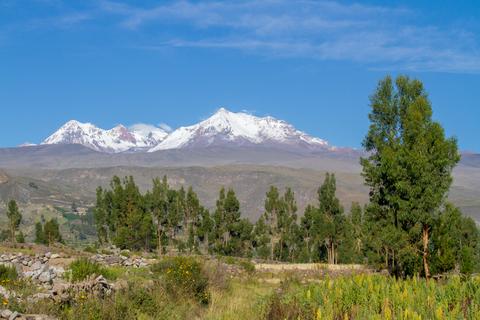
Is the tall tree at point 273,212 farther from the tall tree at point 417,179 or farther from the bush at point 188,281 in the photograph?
the bush at point 188,281

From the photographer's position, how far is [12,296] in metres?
13.9

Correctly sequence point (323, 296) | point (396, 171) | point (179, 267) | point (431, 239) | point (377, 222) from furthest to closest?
point (377, 222), point (431, 239), point (396, 171), point (179, 267), point (323, 296)

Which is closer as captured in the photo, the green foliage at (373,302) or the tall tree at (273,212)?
the green foliage at (373,302)

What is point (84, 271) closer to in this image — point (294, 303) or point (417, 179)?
point (294, 303)

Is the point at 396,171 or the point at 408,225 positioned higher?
the point at 396,171

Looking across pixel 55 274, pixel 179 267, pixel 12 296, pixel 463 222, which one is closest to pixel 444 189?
pixel 179 267

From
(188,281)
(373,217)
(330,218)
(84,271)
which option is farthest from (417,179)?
(330,218)

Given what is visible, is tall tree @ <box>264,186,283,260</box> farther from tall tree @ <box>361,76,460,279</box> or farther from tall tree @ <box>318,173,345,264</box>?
tall tree @ <box>361,76,460,279</box>

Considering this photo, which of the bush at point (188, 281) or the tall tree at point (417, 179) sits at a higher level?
the tall tree at point (417, 179)

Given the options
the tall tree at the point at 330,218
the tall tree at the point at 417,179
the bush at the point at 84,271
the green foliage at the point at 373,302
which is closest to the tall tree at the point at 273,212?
the tall tree at the point at 330,218

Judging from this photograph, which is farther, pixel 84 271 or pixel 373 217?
pixel 373 217

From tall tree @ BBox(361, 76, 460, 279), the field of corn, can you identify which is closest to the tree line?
tall tree @ BBox(361, 76, 460, 279)

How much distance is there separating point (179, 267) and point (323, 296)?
7802mm

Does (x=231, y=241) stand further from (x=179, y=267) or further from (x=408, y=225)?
(x=179, y=267)
